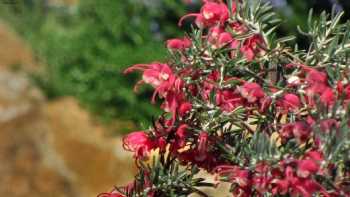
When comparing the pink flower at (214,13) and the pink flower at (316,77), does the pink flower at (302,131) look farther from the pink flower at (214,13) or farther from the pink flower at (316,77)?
the pink flower at (214,13)

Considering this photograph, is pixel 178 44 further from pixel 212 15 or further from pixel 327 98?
pixel 327 98

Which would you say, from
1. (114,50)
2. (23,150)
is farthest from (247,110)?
(114,50)

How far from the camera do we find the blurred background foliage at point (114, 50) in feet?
26.9

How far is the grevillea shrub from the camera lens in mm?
2328

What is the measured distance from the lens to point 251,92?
252 centimetres

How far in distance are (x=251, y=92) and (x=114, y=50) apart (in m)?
6.12

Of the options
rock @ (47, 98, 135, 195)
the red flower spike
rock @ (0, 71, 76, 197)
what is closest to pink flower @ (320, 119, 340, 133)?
the red flower spike

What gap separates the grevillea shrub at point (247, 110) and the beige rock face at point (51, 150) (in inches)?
187

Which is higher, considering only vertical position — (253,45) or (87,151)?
(87,151)

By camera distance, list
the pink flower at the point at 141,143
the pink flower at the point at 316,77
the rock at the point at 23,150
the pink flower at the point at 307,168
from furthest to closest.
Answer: the rock at the point at 23,150 < the pink flower at the point at 141,143 < the pink flower at the point at 316,77 < the pink flower at the point at 307,168

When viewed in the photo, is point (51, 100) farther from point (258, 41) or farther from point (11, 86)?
point (258, 41)

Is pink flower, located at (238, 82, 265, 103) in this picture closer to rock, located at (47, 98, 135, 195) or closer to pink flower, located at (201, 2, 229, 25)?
pink flower, located at (201, 2, 229, 25)

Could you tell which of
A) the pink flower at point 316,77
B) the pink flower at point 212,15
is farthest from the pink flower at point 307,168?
the pink flower at point 212,15

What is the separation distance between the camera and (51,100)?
984cm
